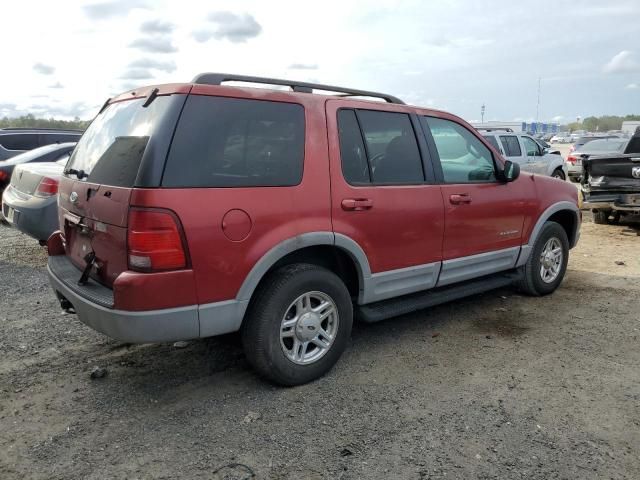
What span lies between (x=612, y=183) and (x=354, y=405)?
7.53m

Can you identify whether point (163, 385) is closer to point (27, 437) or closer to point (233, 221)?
point (27, 437)

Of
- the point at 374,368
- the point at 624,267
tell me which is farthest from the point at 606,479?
the point at 624,267

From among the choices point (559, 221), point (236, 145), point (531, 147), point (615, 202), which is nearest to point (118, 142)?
point (236, 145)

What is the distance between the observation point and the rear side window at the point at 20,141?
10.8 m

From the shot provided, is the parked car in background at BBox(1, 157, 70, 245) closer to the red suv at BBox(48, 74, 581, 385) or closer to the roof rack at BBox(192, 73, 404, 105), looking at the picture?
the red suv at BBox(48, 74, 581, 385)

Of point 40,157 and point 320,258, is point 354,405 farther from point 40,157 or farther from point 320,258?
point 40,157

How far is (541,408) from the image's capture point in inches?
129

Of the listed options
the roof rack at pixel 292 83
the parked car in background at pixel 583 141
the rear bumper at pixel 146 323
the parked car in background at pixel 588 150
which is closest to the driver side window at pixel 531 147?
the parked car in background at pixel 588 150

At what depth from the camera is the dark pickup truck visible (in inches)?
339

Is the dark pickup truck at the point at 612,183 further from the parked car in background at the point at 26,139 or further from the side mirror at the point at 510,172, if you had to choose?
the parked car in background at the point at 26,139

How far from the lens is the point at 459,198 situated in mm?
4383

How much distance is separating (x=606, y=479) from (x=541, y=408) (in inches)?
26.6

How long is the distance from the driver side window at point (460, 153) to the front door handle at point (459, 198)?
0.42 feet

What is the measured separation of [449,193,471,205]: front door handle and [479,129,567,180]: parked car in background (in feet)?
27.9
